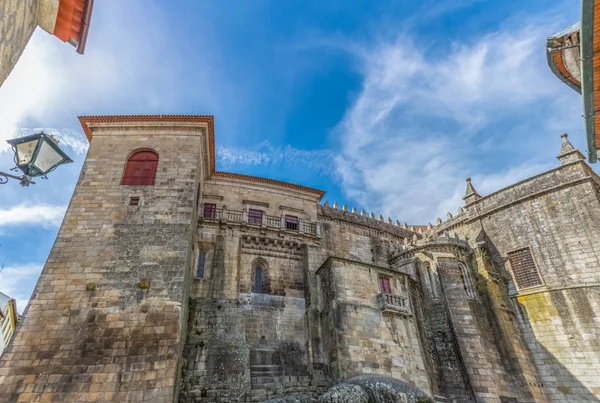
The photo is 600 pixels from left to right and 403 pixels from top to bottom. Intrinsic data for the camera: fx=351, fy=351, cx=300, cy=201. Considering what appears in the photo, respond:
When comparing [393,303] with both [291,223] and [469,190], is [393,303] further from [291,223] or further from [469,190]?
[469,190]

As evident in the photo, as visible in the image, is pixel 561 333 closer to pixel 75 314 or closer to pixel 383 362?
pixel 383 362

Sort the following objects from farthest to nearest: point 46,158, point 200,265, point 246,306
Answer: point 200,265
point 246,306
point 46,158

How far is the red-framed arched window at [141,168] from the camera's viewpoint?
54.7 ft

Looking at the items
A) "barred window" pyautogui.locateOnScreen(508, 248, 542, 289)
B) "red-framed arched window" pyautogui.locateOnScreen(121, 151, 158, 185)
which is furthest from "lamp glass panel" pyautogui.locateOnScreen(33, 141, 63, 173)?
"barred window" pyautogui.locateOnScreen(508, 248, 542, 289)

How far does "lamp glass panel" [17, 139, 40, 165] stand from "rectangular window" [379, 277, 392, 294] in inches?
660

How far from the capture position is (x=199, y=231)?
19328 millimetres

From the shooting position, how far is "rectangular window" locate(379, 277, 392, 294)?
61.7 feet

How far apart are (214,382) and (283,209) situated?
1085cm

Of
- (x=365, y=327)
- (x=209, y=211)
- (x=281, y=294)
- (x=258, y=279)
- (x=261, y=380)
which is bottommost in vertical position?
(x=261, y=380)

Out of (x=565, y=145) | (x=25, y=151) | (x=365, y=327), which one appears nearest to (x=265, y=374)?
(x=365, y=327)

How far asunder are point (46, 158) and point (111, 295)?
9.47 metres

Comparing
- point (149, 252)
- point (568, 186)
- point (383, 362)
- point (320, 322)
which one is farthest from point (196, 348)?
point (568, 186)

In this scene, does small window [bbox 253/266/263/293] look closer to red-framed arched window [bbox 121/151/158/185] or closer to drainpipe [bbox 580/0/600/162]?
red-framed arched window [bbox 121/151/158/185]

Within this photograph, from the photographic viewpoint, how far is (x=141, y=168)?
1719 cm
